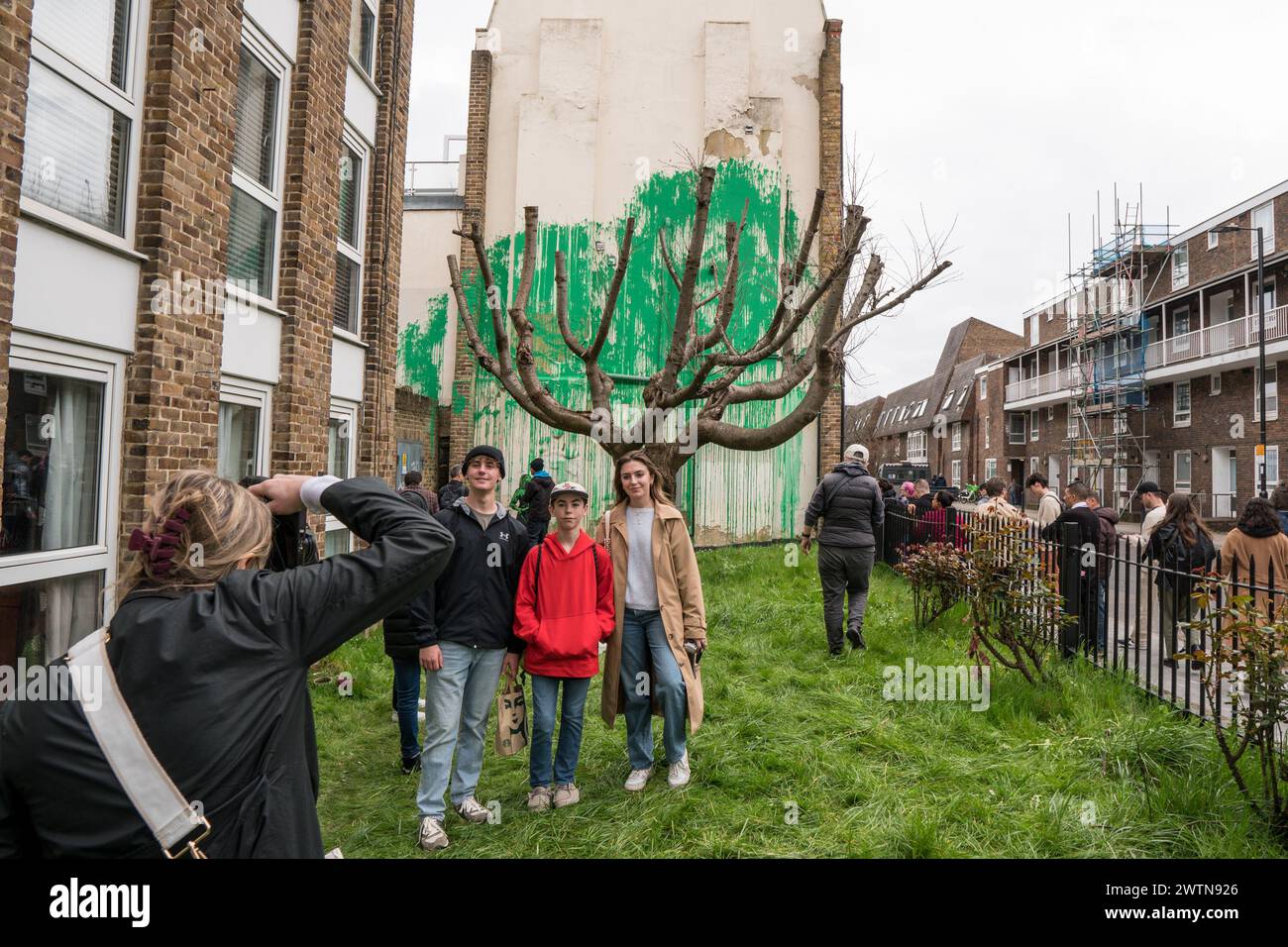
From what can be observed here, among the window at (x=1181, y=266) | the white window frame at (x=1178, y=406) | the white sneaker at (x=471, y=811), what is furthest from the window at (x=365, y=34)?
the window at (x=1181, y=266)

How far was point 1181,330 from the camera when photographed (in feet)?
105

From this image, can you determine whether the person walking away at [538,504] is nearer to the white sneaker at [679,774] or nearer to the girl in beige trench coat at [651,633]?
the girl in beige trench coat at [651,633]

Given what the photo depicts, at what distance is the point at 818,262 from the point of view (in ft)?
47.3

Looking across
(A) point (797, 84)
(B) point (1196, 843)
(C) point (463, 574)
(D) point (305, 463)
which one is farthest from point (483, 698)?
(A) point (797, 84)

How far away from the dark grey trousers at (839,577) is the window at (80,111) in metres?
6.29

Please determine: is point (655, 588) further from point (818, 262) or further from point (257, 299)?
point (818, 262)

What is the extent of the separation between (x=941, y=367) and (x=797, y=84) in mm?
48417

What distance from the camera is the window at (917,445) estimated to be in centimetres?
5850

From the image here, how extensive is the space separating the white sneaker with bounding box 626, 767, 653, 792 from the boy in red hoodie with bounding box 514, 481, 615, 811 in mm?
310

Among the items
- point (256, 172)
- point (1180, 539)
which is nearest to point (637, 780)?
point (1180, 539)

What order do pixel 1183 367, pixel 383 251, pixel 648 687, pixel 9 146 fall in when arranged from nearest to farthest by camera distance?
pixel 9 146, pixel 648 687, pixel 383 251, pixel 1183 367

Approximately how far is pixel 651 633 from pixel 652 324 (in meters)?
11.4

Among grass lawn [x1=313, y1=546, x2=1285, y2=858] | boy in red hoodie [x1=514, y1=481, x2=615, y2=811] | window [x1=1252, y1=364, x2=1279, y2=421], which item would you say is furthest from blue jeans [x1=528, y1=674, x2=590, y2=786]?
window [x1=1252, y1=364, x2=1279, y2=421]

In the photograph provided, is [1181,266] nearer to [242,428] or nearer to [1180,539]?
[1180,539]
